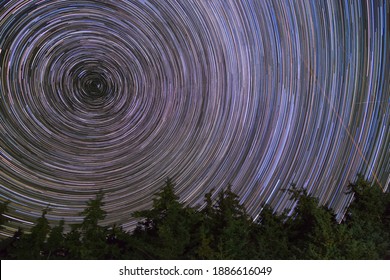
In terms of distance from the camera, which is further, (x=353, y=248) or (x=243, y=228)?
(x=243, y=228)

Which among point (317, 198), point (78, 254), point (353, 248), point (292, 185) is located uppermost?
point (292, 185)

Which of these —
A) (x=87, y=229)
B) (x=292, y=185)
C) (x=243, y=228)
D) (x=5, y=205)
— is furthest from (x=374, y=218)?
(x=5, y=205)

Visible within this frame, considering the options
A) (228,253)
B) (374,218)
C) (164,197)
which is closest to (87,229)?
(164,197)

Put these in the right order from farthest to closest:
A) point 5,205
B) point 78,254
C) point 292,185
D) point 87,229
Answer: point 292,185
point 5,205
point 87,229
point 78,254

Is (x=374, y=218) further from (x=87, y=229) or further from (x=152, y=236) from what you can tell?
(x=87, y=229)

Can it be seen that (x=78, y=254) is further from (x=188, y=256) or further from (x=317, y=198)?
(x=317, y=198)

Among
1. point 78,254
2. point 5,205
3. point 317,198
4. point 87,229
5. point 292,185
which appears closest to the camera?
point 78,254

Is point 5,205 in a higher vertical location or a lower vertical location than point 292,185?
Result: lower
